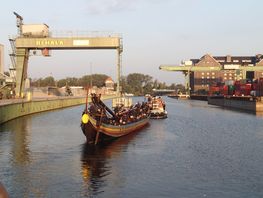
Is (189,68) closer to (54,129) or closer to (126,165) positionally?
(54,129)

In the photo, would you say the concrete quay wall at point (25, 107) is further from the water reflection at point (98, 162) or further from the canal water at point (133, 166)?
the water reflection at point (98, 162)

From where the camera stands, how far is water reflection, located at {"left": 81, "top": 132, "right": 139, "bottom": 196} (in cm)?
2047

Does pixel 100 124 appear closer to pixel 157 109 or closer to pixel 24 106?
pixel 24 106

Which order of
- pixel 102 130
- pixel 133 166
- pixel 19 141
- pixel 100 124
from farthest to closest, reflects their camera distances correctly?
pixel 19 141, pixel 102 130, pixel 100 124, pixel 133 166

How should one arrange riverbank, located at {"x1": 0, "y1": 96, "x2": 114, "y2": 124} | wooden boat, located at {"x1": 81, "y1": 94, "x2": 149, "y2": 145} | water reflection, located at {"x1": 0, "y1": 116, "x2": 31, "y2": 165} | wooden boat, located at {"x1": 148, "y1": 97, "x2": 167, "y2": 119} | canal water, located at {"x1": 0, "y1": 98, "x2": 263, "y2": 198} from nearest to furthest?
1. canal water, located at {"x1": 0, "y1": 98, "x2": 263, "y2": 198}
2. water reflection, located at {"x1": 0, "y1": 116, "x2": 31, "y2": 165}
3. wooden boat, located at {"x1": 81, "y1": 94, "x2": 149, "y2": 145}
4. riverbank, located at {"x1": 0, "y1": 96, "x2": 114, "y2": 124}
5. wooden boat, located at {"x1": 148, "y1": 97, "x2": 167, "y2": 119}

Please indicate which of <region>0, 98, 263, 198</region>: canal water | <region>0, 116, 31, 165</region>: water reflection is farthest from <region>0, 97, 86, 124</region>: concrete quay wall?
<region>0, 98, 263, 198</region>: canal water

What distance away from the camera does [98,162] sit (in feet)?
87.9

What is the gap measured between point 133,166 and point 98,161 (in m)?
2.98

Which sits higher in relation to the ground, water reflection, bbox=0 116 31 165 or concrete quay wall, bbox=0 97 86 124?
concrete quay wall, bbox=0 97 86 124

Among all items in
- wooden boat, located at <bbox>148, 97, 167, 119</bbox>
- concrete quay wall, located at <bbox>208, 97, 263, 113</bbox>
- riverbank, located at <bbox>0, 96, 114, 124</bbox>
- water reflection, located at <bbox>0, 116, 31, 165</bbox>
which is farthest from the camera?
concrete quay wall, located at <bbox>208, 97, 263, 113</bbox>

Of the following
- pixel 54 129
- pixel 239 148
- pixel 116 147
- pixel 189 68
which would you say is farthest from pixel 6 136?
pixel 189 68

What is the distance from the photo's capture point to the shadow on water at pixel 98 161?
806 inches

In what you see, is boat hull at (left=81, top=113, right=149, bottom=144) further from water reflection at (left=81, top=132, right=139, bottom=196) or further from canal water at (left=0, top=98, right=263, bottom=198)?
canal water at (left=0, top=98, right=263, bottom=198)

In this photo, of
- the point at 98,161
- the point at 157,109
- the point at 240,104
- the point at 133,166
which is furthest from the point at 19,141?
the point at 240,104
